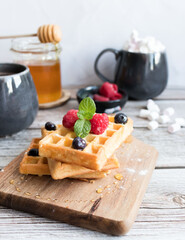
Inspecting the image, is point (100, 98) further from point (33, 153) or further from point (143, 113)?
point (33, 153)

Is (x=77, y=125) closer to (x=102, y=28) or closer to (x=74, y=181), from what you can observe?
(x=74, y=181)

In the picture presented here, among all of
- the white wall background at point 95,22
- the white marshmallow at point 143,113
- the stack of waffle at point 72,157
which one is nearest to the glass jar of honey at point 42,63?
the white wall background at point 95,22

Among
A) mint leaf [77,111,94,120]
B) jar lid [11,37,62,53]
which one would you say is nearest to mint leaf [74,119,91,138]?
mint leaf [77,111,94,120]

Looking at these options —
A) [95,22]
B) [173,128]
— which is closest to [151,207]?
[173,128]

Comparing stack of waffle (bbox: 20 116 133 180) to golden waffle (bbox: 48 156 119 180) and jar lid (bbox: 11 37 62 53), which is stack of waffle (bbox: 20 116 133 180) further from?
jar lid (bbox: 11 37 62 53)

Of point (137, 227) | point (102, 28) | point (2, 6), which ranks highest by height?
point (2, 6)

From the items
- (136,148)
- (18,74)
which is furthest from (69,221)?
(18,74)
